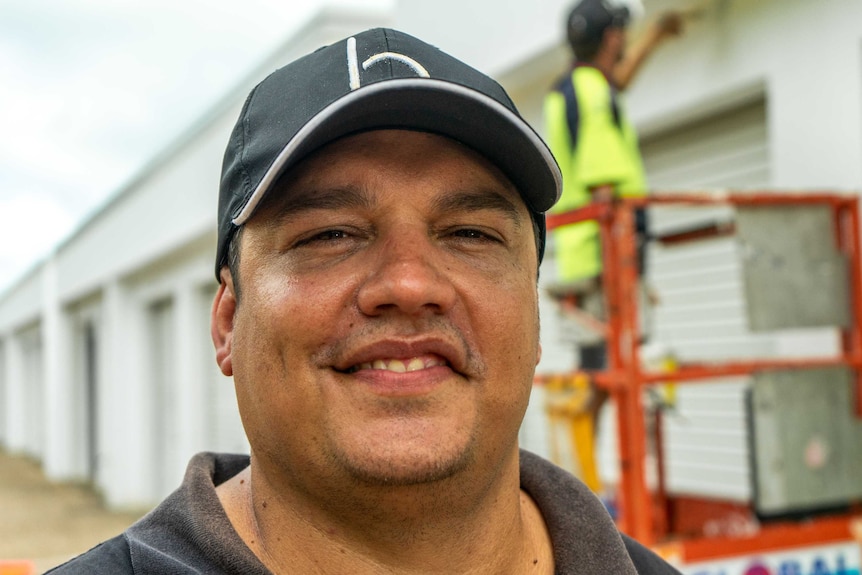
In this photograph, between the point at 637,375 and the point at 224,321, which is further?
the point at 637,375

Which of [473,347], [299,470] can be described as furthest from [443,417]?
[299,470]

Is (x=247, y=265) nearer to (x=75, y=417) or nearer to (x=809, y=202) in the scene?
(x=809, y=202)

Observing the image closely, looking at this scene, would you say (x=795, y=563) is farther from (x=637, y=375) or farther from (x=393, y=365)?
(x=393, y=365)

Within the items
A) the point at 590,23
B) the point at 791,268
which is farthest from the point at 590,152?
the point at 791,268

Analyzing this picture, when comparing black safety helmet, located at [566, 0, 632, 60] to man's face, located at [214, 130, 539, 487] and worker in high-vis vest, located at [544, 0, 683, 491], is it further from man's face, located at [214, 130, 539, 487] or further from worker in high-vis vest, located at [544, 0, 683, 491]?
man's face, located at [214, 130, 539, 487]

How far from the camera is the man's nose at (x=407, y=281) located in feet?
5.06

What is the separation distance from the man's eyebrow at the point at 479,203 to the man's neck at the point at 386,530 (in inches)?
19.0

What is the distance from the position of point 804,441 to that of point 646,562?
2.29m

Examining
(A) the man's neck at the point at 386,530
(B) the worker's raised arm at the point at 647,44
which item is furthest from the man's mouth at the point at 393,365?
(B) the worker's raised arm at the point at 647,44

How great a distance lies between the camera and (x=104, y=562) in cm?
155

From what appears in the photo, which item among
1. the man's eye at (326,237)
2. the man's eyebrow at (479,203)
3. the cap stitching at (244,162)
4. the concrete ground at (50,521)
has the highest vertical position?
the cap stitching at (244,162)

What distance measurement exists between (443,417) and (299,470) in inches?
10.2

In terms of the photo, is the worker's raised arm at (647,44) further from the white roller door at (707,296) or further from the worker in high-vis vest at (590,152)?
the white roller door at (707,296)

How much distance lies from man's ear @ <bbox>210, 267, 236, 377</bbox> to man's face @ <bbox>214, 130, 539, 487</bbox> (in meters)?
0.05
